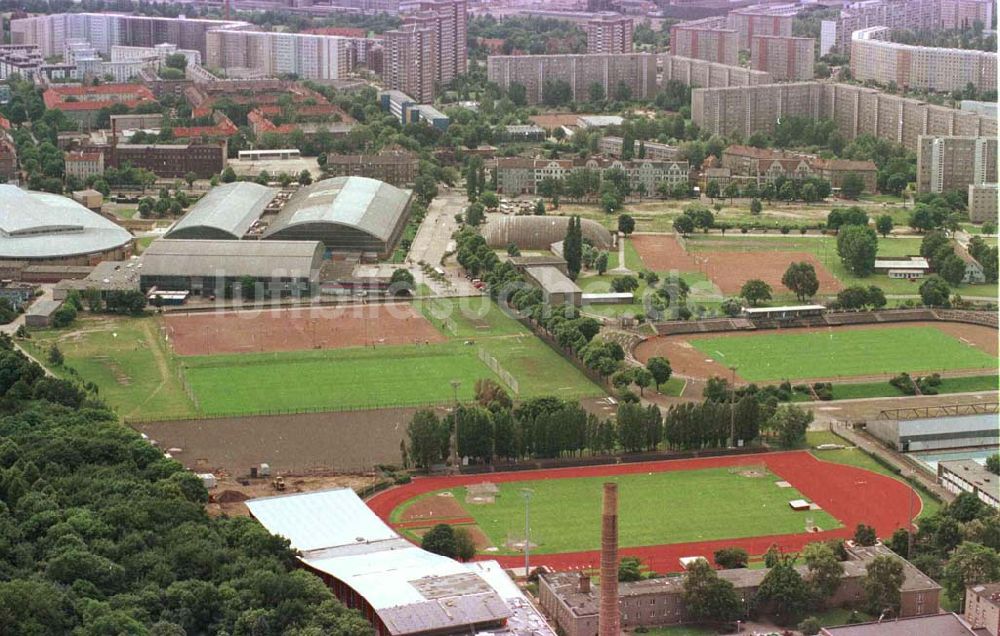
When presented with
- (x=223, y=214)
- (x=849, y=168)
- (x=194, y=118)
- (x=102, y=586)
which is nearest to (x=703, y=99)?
(x=849, y=168)

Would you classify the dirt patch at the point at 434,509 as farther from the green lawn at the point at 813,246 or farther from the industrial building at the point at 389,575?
the green lawn at the point at 813,246

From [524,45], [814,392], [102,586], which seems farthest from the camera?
[524,45]

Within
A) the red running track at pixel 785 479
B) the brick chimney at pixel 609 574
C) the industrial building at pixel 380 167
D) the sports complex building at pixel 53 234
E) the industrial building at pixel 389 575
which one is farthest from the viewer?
the industrial building at pixel 380 167

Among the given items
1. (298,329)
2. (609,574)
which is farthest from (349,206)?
(609,574)

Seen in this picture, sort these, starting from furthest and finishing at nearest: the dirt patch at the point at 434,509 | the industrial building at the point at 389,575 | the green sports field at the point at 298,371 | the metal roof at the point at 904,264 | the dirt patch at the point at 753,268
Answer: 1. the metal roof at the point at 904,264
2. the dirt patch at the point at 753,268
3. the green sports field at the point at 298,371
4. the dirt patch at the point at 434,509
5. the industrial building at the point at 389,575

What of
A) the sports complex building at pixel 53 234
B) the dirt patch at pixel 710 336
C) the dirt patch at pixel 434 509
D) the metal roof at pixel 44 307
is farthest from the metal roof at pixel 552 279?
the dirt patch at pixel 434 509

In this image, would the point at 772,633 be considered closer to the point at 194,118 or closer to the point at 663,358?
the point at 663,358

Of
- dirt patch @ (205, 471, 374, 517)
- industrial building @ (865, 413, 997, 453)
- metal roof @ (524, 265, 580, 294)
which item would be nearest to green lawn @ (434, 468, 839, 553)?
dirt patch @ (205, 471, 374, 517)
